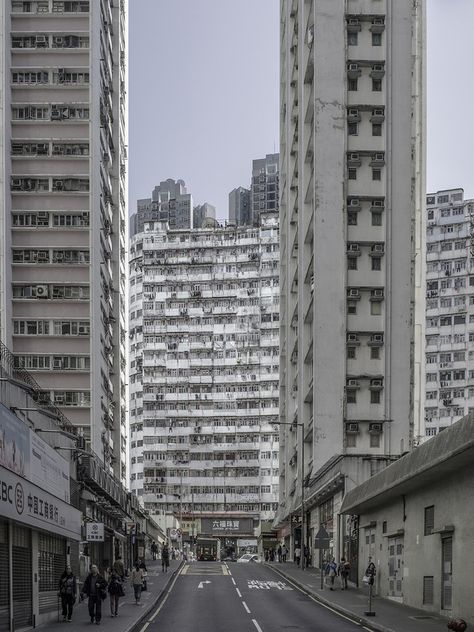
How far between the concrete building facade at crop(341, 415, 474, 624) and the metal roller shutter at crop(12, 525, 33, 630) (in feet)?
38.7

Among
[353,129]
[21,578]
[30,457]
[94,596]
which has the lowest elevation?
[94,596]

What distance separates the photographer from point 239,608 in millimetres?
38812

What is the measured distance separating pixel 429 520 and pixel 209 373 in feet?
397

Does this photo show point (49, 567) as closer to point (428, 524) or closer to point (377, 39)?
point (428, 524)

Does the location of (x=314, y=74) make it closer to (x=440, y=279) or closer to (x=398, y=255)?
(x=398, y=255)

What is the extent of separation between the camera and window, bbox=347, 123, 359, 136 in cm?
7800

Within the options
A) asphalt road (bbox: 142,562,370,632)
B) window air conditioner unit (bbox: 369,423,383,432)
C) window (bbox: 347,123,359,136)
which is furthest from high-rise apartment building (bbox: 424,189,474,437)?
asphalt road (bbox: 142,562,370,632)

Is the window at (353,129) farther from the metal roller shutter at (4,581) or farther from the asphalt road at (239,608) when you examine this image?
the metal roller shutter at (4,581)

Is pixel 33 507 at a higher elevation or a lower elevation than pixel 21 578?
higher

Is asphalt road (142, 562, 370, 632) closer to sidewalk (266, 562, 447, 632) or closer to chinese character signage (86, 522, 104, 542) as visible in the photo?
sidewalk (266, 562, 447, 632)

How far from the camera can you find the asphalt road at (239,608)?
103ft

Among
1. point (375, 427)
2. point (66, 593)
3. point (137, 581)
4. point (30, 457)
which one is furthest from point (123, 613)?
point (375, 427)

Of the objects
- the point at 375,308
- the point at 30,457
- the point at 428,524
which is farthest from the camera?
the point at 375,308

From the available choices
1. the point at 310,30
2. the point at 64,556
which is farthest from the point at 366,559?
the point at 310,30
